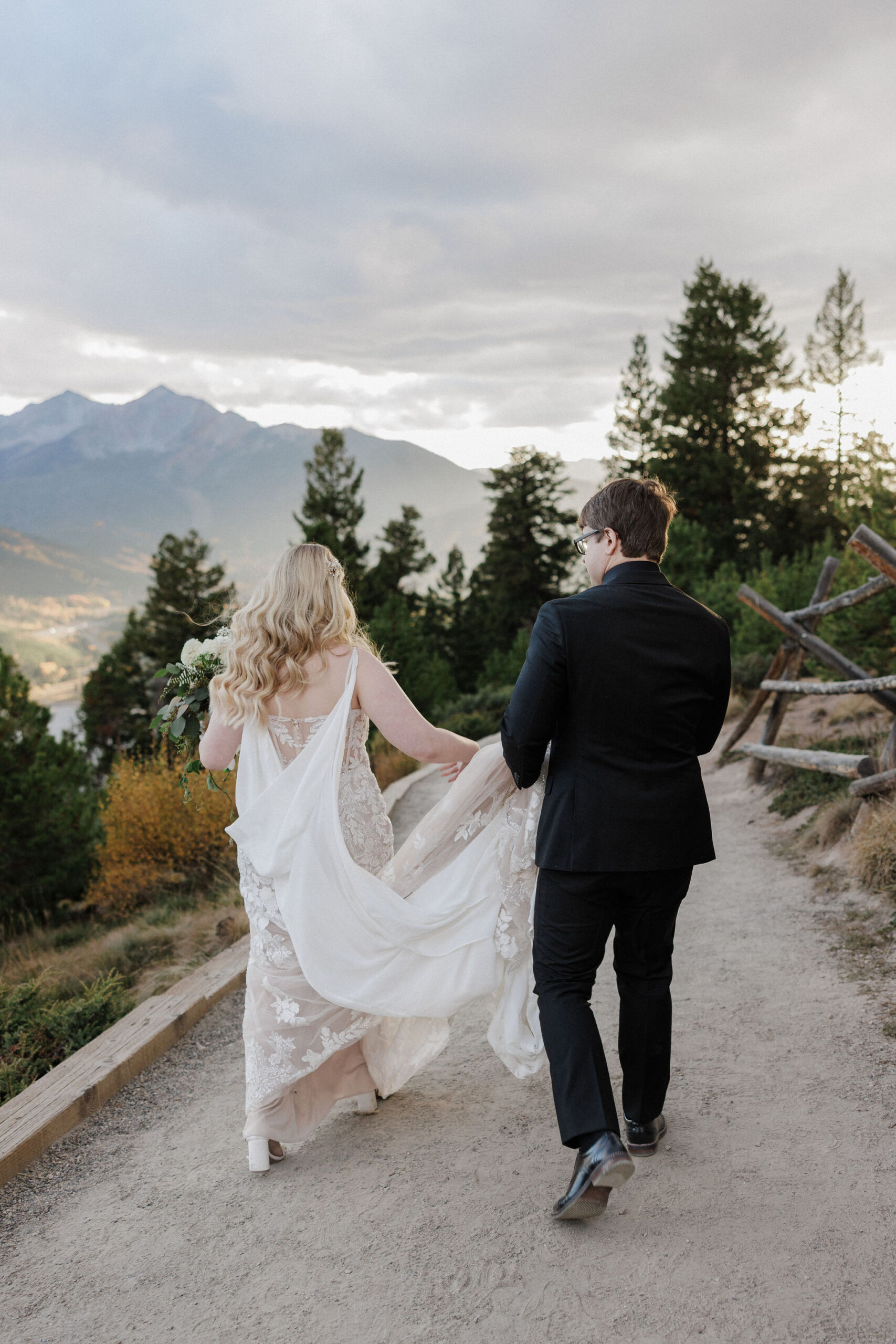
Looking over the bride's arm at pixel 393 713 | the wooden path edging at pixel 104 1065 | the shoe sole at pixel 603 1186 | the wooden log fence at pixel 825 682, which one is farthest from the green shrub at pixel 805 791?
the shoe sole at pixel 603 1186

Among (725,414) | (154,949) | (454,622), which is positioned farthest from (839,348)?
(154,949)

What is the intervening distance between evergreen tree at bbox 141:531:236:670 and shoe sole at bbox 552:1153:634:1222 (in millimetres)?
41767

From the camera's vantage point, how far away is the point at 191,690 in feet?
11.6

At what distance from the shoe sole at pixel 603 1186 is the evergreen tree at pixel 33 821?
1483cm

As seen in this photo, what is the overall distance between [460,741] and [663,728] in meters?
0.85

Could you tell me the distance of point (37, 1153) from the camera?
337 centimetres

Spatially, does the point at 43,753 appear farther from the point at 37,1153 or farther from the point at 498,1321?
the point at 498,1321

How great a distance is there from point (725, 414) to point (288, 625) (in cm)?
4327

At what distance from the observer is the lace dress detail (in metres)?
3.12

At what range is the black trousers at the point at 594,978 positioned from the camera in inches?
102

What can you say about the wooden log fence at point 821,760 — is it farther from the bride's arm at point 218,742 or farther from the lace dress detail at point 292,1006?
the bride's arm at point 218,742

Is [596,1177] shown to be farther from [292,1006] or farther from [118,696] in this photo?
[118,696]

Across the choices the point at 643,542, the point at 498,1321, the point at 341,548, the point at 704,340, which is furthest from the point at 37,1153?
the point at 704,340

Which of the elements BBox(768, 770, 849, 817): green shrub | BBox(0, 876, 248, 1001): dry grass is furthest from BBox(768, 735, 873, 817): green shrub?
BBox(0, 876, 248, 1001): dry grass
